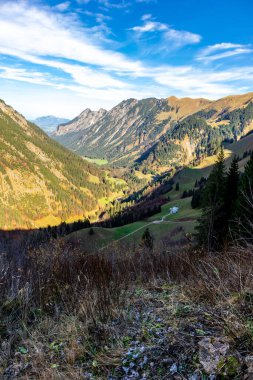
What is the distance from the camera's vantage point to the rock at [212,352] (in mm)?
3471

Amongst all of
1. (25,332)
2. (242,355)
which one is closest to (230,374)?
(242,355)

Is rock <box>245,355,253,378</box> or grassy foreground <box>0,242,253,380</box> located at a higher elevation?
rock <box>245,355,253,378</box>

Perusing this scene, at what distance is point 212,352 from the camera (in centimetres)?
→ 359

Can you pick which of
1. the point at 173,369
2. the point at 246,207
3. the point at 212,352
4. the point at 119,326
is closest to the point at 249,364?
the point at 212,352

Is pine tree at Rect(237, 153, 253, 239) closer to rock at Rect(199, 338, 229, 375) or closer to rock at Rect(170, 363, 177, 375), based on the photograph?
rock at Rect(199, 338, 229, 375)

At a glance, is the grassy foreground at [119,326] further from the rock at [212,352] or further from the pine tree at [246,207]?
the pine tree at [246,207]

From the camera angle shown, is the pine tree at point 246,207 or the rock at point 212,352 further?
the pine tree at point 246,207

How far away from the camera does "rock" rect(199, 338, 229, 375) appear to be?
347cm

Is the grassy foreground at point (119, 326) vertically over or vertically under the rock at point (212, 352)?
under

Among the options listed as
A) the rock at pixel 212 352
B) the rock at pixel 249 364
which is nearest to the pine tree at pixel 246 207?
the rock at pixel 212 352

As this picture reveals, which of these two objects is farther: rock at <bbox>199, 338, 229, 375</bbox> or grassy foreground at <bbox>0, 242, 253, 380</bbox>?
grassy foreground at <bbox>0, 242, 253, 380</bbox>

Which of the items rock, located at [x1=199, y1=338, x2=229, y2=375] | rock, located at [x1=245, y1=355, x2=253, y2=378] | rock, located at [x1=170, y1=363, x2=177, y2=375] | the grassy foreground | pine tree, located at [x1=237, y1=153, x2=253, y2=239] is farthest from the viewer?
pine tree, located at [x1=237, y1=153, x2=253, y2=239]

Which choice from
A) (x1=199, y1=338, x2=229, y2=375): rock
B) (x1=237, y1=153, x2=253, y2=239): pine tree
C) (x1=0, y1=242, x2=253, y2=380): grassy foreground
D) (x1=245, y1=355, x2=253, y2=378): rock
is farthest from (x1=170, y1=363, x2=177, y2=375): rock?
(x1=237, y1=153, x2=253, y2=239): pine tree

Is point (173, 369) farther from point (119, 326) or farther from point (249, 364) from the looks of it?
point (119, 326)
